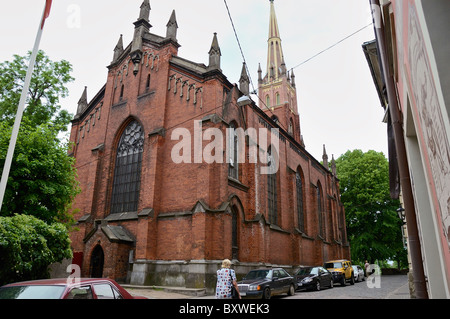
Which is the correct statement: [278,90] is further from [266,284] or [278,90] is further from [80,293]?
[80,293]

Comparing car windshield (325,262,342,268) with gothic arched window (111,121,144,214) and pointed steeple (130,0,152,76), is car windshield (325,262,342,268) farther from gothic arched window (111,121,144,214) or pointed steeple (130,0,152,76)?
pointed steeple (130,0,152,76)

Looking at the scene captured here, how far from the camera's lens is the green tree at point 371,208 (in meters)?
36.1

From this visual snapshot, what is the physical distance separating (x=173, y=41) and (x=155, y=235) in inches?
494

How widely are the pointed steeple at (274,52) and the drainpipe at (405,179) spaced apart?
39861 millimetres

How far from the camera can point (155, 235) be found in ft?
57.0

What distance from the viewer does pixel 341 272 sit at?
21.0m

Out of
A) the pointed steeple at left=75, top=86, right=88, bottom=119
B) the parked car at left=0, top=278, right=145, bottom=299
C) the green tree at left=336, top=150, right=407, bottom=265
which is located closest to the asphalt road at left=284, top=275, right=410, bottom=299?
the parked car at left=0, top=278, right=145, bottom=299

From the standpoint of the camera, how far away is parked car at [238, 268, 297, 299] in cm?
1259

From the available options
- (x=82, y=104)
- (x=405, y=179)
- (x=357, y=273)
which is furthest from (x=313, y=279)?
(x=82, y=104)

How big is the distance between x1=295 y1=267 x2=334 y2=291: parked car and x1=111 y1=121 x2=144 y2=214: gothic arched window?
1061 centimetres

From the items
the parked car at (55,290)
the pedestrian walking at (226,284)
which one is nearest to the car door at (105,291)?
the parked car at (55,290)

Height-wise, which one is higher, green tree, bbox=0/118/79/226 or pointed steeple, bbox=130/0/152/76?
pointed steeple, bbox=130/0/152/76
